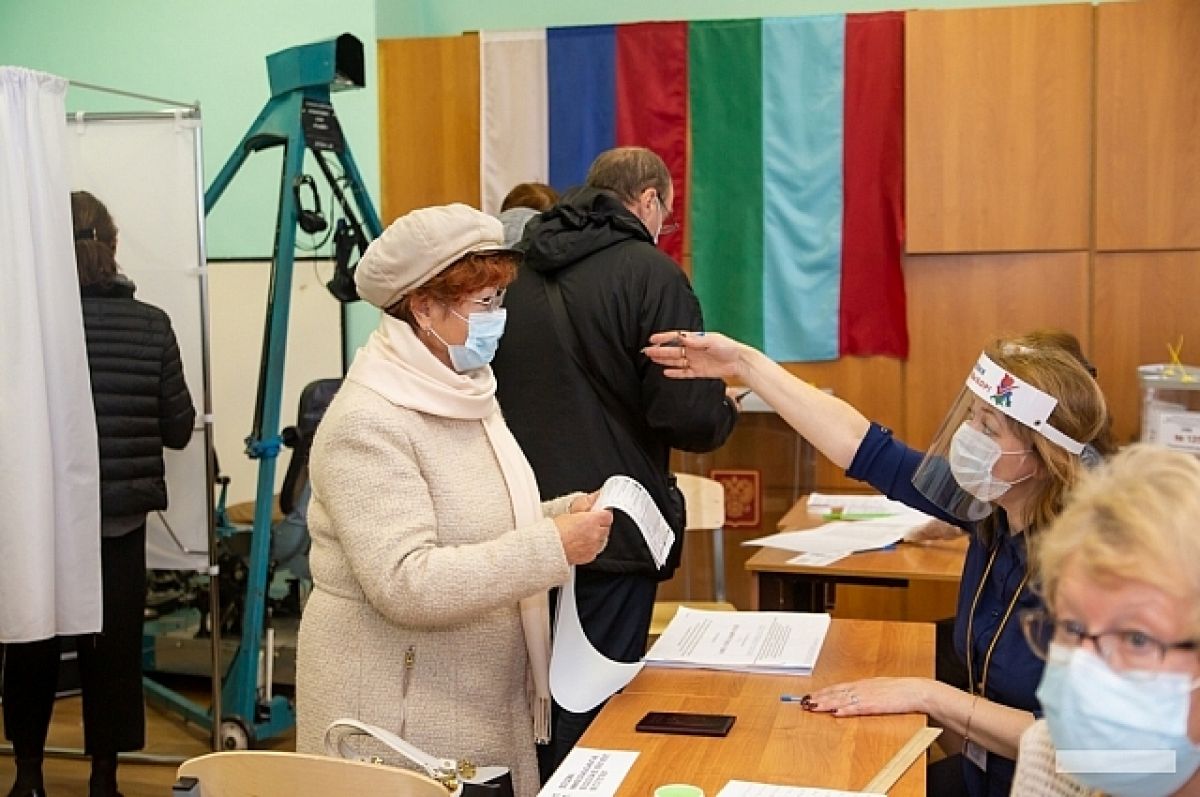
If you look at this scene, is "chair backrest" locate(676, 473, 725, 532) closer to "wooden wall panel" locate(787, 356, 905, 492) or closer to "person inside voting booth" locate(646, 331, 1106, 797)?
"wooden wall panel" locate(787, 356, 905, 492)

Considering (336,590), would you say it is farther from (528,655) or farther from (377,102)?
(377,102)

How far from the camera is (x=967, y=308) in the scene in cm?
535

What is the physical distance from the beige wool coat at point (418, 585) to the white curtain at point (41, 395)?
4.73ft

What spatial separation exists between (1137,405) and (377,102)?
3.37 m

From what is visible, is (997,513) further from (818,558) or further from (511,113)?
(511,113)

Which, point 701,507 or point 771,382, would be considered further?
point 701,507

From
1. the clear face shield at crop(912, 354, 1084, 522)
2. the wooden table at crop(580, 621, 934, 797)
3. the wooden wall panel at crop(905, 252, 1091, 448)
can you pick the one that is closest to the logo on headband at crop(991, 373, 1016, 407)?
the clear face shield at crop(912, 354, 1084, 522)

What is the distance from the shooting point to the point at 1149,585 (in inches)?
50.6

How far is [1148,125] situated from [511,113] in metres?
2.50

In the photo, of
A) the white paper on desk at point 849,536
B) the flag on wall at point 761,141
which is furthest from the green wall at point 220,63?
the white paper on desk at point 849,536

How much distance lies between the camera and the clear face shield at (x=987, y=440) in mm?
2266

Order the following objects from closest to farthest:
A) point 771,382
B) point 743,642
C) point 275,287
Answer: point 743,642
point 771,382
point 275,287

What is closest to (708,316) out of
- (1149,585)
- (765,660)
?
(765,660)

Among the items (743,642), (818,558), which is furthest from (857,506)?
(743,642)
